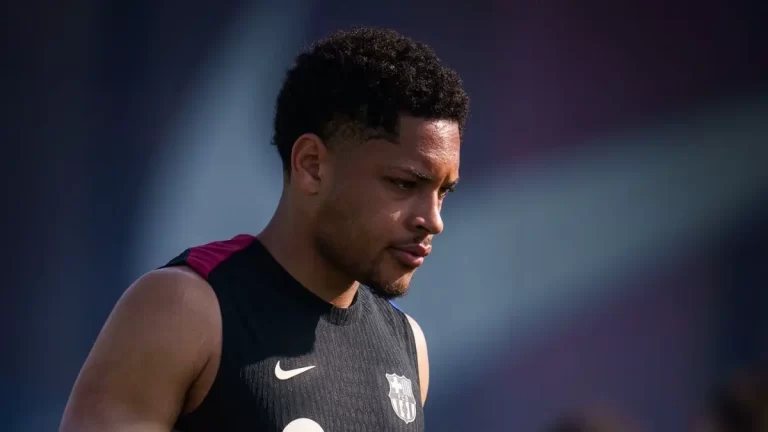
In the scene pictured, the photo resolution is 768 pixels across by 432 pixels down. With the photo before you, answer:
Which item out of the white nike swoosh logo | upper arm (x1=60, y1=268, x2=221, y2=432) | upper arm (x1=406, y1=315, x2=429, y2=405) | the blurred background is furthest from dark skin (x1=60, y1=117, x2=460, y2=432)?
the blurred background

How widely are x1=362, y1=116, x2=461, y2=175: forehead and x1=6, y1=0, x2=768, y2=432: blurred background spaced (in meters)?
1.43

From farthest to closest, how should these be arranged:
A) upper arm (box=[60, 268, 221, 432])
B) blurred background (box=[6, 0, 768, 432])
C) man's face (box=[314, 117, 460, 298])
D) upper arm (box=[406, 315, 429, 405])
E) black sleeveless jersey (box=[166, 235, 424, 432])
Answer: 1. blurred background (box=[6, 0, 768, 432])
2. upper arm (box=[406, 315, 429, 405])
3. man's face (box=[314, 117, 460, 298])
4. black sleeveless jersey (box=[166, 235, 424, 432])
5. upper arm (box=[60, 268, 221, 432])

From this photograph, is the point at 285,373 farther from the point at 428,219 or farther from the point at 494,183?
the point at 494,183

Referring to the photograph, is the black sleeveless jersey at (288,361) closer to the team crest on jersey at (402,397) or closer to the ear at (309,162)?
the team crest on jersey at (402,397)

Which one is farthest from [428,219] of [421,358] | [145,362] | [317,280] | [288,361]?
[145,362]

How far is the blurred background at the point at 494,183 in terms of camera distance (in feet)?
10.2

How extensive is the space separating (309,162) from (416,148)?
24 cm

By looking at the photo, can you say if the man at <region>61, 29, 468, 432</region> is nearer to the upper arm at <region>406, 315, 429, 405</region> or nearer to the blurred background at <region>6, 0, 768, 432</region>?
the upper arm at <region>406, 315, 429, 405</region>

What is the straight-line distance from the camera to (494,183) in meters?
3.82

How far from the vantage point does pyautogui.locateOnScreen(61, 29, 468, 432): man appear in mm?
1768

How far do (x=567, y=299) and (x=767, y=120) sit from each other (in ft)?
4.16

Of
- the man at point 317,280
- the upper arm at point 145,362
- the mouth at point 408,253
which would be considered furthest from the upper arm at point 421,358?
the upper arm at point 145,362

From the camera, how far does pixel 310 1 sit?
11.5 ft

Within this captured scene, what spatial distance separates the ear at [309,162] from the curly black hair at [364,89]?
0.03 m
